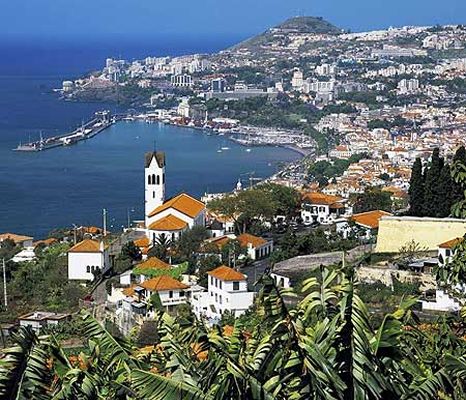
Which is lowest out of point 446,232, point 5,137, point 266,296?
point 5,137

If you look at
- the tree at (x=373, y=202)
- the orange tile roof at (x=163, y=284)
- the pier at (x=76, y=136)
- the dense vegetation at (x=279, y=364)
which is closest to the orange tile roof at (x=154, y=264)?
the orange tile roof at (x=163, y=284)

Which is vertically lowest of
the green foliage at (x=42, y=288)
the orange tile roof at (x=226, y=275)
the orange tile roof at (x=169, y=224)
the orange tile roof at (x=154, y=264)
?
the green foliage at (x=42, y=288)

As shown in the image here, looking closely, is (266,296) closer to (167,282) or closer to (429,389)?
(429,389)

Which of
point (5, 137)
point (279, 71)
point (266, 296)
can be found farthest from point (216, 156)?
point (266, 296)

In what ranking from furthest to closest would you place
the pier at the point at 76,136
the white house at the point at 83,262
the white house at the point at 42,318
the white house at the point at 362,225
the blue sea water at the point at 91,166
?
the pier at the point at 76,136 → the blue sea water at the point at 91,166 → the white house at the point at 362,225 → the white house at the point at 83,262 → the white house at the point at 42,318

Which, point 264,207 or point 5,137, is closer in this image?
point 264,207

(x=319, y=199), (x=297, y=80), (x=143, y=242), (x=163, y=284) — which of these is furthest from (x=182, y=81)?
(x=163, y=284)

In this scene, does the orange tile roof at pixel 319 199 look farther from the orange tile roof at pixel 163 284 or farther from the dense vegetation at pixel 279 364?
the dense vegetation at pixel 279 364
